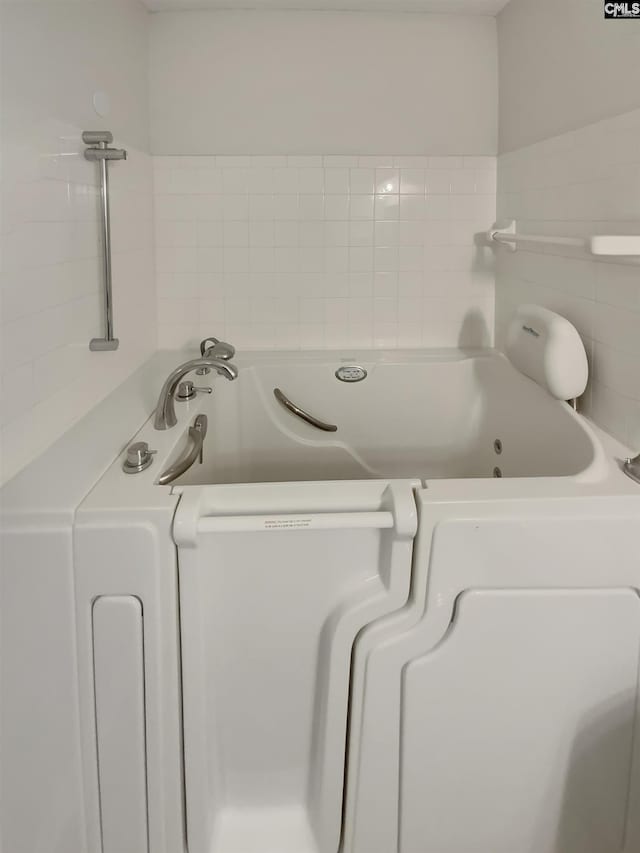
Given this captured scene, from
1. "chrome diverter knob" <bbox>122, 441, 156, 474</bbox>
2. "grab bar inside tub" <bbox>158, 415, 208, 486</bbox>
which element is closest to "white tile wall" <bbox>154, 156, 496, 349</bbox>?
"grab bar inside tub" <bbox>158, 415, 208, 486</bbox>

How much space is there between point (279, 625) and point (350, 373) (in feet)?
4.72

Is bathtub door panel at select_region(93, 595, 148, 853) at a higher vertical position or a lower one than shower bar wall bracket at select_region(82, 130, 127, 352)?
lower

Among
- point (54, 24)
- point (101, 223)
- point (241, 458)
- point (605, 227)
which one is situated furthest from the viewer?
point (241, 458)

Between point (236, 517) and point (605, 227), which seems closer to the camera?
point (236, 517)

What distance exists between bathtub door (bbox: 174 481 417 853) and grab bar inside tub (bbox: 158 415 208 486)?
0.14 m

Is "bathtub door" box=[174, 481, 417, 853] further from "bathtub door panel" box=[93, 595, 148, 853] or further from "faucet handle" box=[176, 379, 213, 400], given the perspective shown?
"faucet handle" box=[176, 379, 213, 400]

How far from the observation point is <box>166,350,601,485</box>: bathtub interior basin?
2.70 m

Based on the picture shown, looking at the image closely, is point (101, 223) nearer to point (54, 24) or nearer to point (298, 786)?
point (54, 24)

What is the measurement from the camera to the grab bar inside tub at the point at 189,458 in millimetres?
1605

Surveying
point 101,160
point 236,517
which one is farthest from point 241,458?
point 236,517

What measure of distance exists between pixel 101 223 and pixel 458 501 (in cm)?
133

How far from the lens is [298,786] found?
1590 millimetres

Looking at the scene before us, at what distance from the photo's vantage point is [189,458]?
1.74 m

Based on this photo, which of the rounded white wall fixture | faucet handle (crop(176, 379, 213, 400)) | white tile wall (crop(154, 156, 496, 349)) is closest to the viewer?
the rounded white wall fixture
